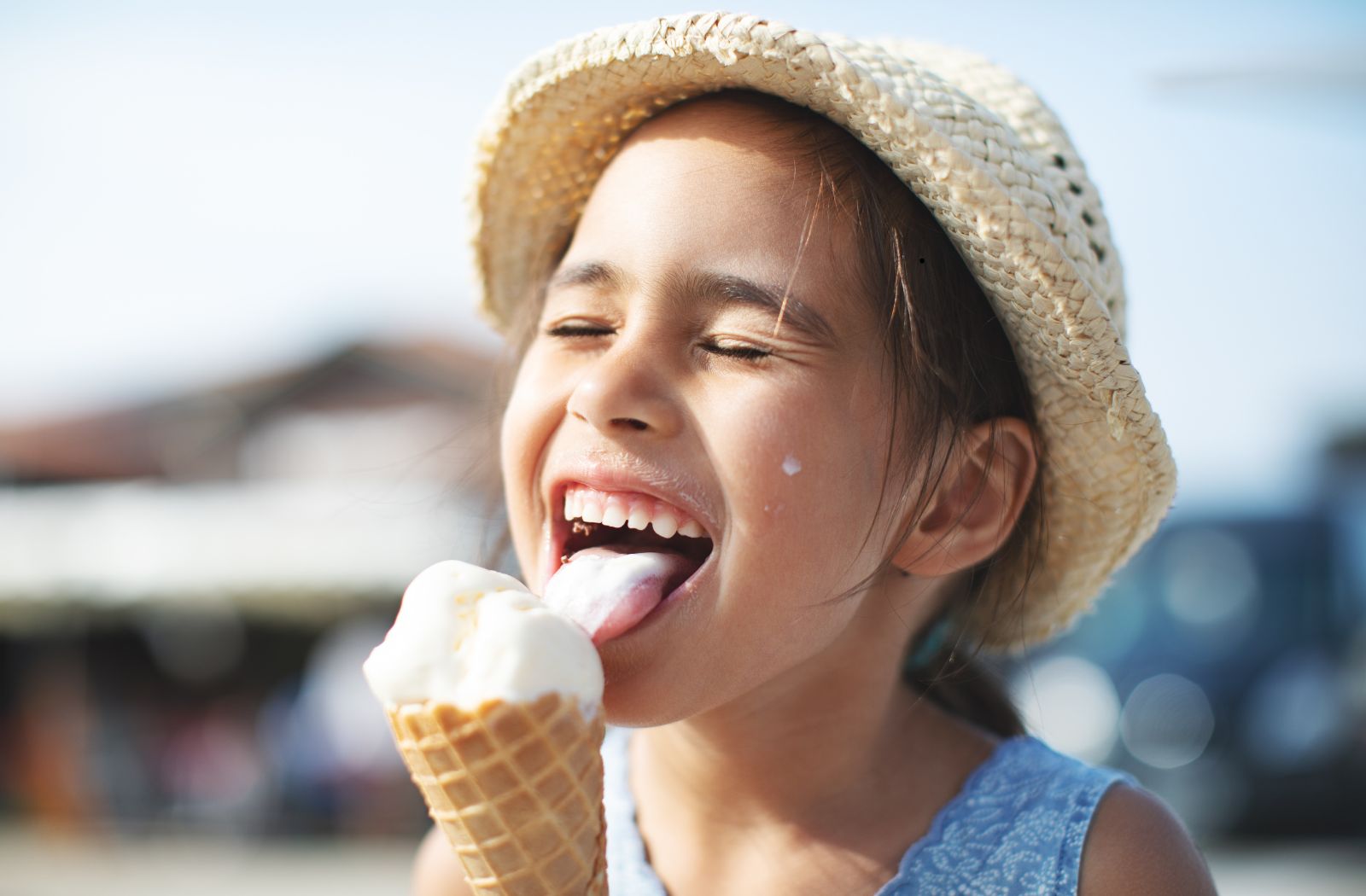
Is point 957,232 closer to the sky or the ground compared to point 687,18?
closer to the ground

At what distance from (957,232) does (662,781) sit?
1106mm

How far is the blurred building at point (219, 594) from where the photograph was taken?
1156 centimetres

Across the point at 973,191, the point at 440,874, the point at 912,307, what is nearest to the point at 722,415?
the point at 912,307

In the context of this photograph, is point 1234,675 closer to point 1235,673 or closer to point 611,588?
point 1235,673

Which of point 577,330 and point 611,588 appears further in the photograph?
point 577,330

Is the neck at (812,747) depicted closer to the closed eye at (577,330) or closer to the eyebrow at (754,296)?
the eyebrow at (754,296)

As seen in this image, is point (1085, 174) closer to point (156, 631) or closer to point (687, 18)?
point (687, 18)

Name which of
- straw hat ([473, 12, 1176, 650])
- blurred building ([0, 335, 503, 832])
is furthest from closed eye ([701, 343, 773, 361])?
blurred building ([0, 335, 503, 832])

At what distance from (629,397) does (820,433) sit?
28 centimetres

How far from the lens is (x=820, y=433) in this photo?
1.65m

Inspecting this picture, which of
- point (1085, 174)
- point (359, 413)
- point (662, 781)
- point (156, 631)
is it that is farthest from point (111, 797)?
point (1085, 174)

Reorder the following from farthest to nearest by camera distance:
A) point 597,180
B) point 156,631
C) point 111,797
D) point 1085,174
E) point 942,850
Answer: point 156,631, point 111,797, point 597,180, point 1085,174, point 942,850

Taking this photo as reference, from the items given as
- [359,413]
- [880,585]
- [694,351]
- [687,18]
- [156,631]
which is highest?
[687,18]

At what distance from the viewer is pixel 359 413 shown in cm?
1431
